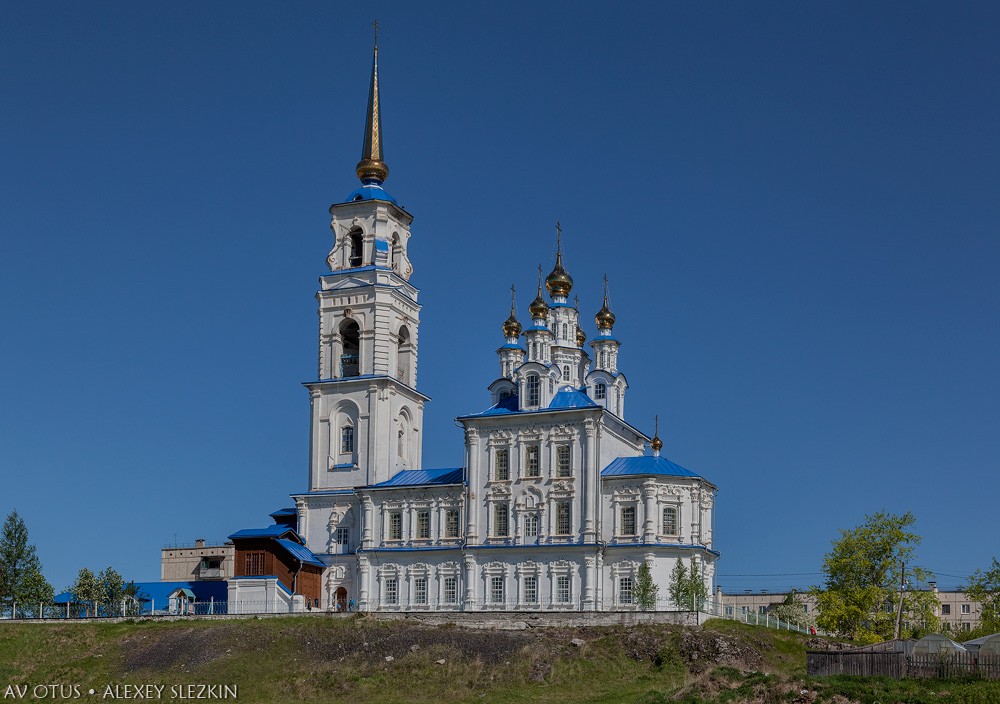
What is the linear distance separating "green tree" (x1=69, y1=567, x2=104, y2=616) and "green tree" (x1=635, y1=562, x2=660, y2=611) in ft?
83.3

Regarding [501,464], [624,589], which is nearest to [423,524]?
[501,464]

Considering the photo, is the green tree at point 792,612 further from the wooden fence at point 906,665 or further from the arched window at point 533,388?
the wooden fence at point 906,665

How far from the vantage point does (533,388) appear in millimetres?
65812

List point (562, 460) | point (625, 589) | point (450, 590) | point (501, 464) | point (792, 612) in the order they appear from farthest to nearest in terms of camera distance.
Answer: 1. point (792, 612)
2. point (450, 590)
3. point (501, 464)
4. point (562, 460)
5. point (625, 589)

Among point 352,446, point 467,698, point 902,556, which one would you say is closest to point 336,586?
point 352,446

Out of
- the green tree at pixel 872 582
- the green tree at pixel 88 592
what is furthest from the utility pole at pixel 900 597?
the green tree at pixel 88 592

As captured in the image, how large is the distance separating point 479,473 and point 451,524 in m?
2.91

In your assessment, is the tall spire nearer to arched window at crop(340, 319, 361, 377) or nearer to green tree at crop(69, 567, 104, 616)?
arched window at crop(340, 319, 361, 377)

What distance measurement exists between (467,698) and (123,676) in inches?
558

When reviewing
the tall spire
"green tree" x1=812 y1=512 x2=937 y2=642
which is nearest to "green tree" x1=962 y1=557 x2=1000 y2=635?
"green tree" x1=812 y1=512 x2=937 y2=642

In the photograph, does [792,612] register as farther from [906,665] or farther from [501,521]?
[906,665]

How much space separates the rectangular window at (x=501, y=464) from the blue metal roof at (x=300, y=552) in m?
10.1

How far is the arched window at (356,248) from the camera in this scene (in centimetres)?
7356

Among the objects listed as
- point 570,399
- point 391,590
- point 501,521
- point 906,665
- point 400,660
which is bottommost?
point 400,660
